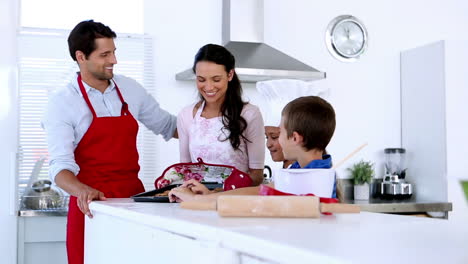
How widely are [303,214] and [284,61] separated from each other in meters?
2.60

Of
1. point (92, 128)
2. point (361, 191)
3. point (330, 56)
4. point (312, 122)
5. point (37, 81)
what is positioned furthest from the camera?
point (330, 56)

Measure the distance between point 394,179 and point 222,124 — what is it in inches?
92.1

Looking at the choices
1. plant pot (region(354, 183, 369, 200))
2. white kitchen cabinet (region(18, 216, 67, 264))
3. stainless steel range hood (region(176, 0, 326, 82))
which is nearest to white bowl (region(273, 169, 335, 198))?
white kitchen cabinet (region(18, 216, 67, 264))

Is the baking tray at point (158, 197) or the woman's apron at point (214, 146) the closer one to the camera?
the baking tray at point (158, 197)

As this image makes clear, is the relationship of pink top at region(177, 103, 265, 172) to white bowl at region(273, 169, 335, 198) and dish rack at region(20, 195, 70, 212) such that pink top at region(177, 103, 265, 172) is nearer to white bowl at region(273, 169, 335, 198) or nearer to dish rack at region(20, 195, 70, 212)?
white bowl at region(273, 169, 335, 198)

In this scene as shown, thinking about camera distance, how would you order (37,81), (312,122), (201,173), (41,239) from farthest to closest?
1. (37,81)
2. (41,239)
3. (201,173)
4. (312,122)

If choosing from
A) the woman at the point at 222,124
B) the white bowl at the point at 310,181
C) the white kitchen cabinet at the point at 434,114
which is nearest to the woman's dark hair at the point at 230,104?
the woman at the point at 222,124

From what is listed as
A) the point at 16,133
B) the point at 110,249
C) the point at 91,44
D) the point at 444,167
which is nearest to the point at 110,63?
the point at 91,44

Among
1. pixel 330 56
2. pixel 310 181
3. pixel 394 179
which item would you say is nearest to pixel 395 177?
pixel 394 179

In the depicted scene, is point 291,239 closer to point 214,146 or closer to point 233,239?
point 233,239

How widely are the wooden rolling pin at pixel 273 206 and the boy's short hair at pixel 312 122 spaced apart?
57 centimetres

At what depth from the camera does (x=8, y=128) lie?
319 centimetres

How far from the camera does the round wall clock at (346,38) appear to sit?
4114 mm

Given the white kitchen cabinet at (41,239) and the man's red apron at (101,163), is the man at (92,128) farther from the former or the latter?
the white kitchen cabinet at (41,239)
